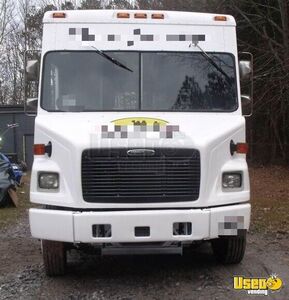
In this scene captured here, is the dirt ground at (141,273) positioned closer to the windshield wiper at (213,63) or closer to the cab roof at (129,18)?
the windshield wiper at (213,63)

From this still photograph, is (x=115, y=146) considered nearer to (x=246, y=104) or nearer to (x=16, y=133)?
(x=246, y=104)

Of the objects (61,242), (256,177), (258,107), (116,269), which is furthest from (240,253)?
(258,107)

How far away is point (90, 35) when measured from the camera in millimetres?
6742

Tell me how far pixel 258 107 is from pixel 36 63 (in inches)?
580

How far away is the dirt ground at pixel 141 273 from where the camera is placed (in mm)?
5938

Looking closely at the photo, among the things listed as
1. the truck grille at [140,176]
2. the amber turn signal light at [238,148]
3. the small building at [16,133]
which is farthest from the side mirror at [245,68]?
the small building at [16,133]

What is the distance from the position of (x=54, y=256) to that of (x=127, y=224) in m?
1.21

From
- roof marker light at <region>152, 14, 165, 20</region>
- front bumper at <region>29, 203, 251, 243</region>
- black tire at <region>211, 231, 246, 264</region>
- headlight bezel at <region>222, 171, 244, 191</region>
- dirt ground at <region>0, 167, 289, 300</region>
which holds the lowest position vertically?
dirt ground at <region>0, 167, 289, 300</region>

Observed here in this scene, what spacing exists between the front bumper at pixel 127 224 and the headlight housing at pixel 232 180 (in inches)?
15.4

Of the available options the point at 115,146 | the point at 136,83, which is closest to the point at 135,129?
the point at 115,146

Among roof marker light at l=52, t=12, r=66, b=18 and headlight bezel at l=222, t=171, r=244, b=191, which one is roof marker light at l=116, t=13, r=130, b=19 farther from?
headlight bezel at l=222, t=171, r=244, b=191

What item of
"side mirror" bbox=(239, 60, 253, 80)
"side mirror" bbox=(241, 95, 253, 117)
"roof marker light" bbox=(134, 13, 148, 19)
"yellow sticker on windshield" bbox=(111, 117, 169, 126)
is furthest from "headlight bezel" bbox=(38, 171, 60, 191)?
"side mirror" bbox=(239, 60, 253, 80)

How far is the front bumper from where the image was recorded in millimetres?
5723

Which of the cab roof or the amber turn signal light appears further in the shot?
the cab roof
